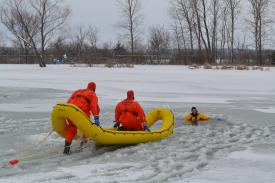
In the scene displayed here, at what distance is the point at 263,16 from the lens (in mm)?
40156

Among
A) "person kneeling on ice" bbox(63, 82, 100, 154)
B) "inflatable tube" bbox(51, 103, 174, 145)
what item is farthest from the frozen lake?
"person kneeling on ice" bbox(63, 82, 100, 154)

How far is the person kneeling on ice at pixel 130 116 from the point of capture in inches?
370

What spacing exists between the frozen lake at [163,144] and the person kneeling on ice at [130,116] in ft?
1.93

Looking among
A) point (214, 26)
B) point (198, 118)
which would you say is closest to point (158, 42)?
point (214, 26)

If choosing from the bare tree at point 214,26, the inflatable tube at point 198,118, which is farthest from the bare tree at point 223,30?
the inflatable tube at point 198,118

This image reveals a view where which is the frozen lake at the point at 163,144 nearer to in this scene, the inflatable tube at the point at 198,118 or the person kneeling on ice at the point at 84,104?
the inflatable tube at the point at 198,118

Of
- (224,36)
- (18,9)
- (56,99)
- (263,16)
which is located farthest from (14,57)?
(56,99)

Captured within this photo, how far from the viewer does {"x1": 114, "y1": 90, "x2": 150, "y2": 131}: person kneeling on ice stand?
370 inches

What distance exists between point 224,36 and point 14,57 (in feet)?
65.8

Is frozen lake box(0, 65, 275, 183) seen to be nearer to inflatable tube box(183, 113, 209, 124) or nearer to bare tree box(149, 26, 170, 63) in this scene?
inflatable tube box(183, 113, 209, 124)

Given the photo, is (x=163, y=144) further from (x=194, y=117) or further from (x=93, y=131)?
(x=194, y=117)

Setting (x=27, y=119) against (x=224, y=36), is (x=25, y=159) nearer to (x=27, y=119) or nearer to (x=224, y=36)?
(x=27, y=119)

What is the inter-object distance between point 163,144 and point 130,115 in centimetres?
91

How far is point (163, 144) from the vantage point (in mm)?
9008
